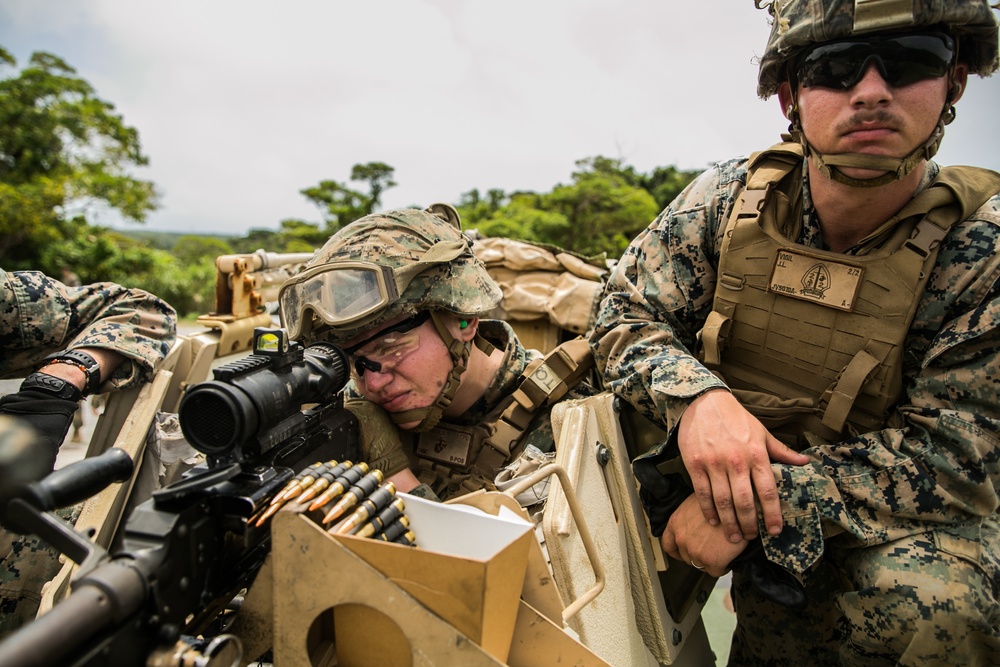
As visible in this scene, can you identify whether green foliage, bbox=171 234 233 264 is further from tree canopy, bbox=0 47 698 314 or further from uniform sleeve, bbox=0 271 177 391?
uniform sleeve, bbox=0 271 177 391

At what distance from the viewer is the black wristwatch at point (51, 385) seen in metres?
2.54

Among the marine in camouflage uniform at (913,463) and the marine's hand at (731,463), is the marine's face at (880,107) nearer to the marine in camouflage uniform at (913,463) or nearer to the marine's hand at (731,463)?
the marine in camouflage uniform at (913,463)

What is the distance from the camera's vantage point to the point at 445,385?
7.78 ft

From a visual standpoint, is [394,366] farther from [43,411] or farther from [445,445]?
[43,411]

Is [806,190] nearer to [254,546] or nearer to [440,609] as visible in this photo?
[440,609]

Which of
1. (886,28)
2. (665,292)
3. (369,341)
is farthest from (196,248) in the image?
(886,28)

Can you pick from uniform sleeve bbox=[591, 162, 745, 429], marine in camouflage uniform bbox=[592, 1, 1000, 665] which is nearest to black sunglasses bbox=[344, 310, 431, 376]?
uniform sleeve bbox=[591, 162, 745, 429]

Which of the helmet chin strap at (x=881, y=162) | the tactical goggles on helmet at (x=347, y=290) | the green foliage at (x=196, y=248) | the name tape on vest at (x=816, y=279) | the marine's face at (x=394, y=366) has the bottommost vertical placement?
the green foliage at (x=196, y=248)

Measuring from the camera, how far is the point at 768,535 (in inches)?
62.9

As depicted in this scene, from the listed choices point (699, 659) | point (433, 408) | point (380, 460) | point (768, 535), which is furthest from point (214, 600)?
point (699, 659)

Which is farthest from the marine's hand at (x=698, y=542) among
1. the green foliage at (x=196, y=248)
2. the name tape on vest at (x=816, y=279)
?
the green foliage at (x=196, y=248)

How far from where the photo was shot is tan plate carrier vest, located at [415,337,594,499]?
97.9 inches

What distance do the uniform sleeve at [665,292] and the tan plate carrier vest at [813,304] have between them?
0.33 feet

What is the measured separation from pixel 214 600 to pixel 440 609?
21.6 inches
